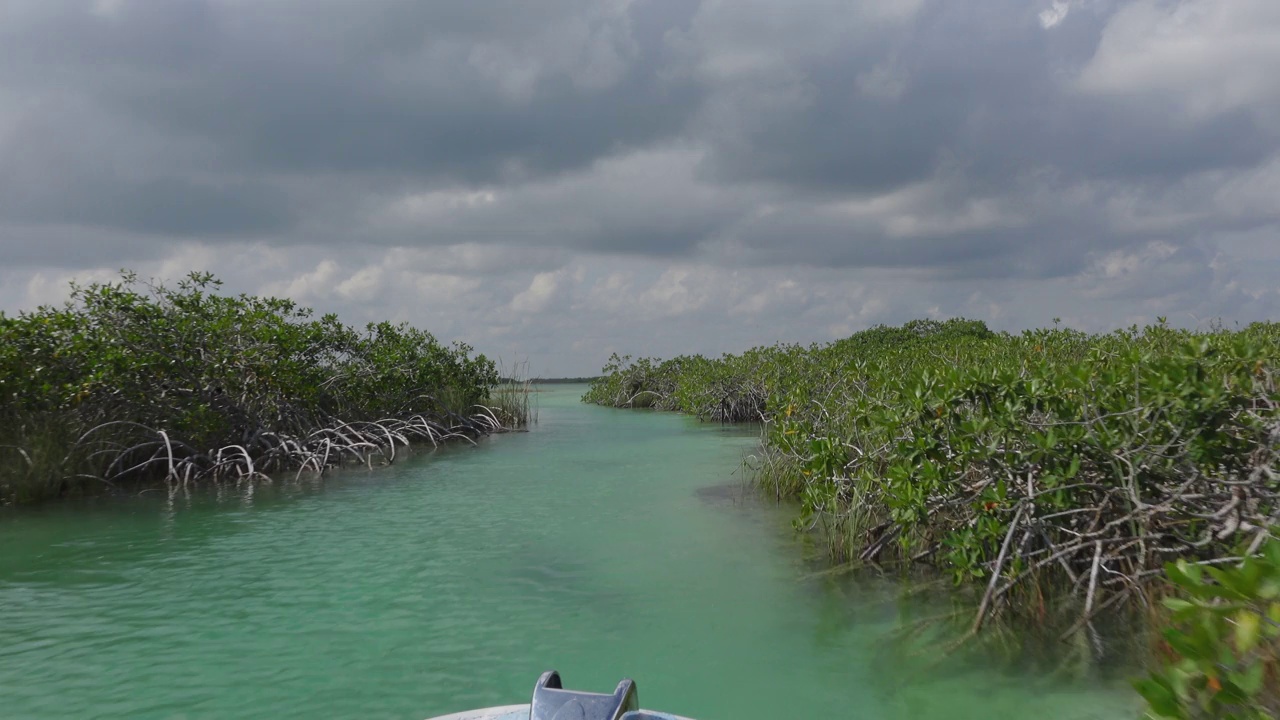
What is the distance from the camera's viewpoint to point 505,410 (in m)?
17.6

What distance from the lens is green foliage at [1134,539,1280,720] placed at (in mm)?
1664

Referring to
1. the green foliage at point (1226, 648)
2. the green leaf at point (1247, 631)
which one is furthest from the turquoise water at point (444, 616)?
the green leaf at point (1247, 631)

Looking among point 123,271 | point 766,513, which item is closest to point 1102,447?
point 766,513

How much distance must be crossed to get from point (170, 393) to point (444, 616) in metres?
6.96

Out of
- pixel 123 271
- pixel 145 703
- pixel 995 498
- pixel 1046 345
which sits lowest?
pixel 145 703

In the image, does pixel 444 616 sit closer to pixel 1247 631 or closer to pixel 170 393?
pixel 1247 631

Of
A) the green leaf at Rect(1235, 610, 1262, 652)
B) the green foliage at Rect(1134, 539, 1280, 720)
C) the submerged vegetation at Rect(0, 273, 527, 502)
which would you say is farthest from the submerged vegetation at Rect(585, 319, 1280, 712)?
the submerged vegetation at Rect(0, 273, 527, 502)

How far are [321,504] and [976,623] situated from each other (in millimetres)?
6539

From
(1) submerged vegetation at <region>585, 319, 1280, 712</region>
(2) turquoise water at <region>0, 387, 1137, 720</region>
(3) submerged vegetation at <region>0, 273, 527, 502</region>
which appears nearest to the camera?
(2) turquoise water at <region>0, 387, 1137, 720</region>

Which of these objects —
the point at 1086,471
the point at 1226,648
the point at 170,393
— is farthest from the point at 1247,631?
the point at 170,393

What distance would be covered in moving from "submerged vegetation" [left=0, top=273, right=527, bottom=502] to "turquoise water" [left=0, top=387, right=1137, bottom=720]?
3.21 ft

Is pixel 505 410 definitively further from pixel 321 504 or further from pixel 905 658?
pixel 905 658

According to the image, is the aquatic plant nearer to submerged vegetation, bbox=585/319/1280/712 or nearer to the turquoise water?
submerged vegetation, bbox=585/319/1280/712

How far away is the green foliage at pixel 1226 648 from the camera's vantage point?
1.66m
